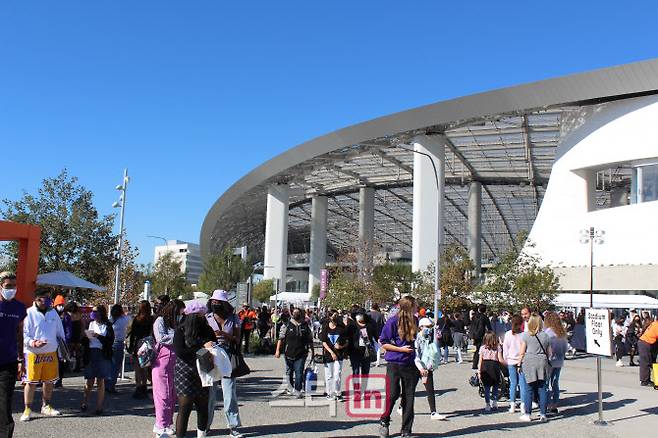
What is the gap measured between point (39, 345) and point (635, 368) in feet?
58.6

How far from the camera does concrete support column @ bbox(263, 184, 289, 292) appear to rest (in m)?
52.7

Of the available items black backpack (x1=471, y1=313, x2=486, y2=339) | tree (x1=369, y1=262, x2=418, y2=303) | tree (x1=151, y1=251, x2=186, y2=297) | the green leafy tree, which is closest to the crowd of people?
black backpack (x1=471, y1=313, x2=486, y2=339)

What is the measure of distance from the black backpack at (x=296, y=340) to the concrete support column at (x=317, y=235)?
48.5 metres

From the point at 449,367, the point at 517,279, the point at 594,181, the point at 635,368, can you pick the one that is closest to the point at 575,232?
the point at 594,181

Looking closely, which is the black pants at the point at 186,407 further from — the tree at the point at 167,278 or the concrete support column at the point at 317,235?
the tree at the point at 167,278

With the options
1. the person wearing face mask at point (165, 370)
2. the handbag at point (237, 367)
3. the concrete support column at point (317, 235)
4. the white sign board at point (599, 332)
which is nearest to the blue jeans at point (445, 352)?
the white sign board at point (599, 332)

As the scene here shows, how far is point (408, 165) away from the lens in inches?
1802

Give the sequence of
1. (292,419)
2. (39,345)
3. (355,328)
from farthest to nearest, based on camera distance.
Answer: (355,328) < (292,419) < (39,345)

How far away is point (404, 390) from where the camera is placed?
25.4 feet

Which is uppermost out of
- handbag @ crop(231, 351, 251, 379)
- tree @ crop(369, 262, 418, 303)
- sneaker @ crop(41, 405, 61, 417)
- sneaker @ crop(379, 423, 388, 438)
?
tree @ crop(369, 262, 418, 303)

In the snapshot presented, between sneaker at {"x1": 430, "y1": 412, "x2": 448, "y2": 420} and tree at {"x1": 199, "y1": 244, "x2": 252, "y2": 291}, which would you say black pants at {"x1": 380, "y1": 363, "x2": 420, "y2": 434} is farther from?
tree at {"x1": 199, "y1": 244, "x2": 252, "y2": 291}

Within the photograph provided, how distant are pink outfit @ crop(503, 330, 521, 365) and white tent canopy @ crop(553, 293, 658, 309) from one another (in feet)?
62.5

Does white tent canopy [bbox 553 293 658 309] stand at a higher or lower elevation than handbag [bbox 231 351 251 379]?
higher

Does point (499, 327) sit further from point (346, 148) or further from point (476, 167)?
point (476, 167)
